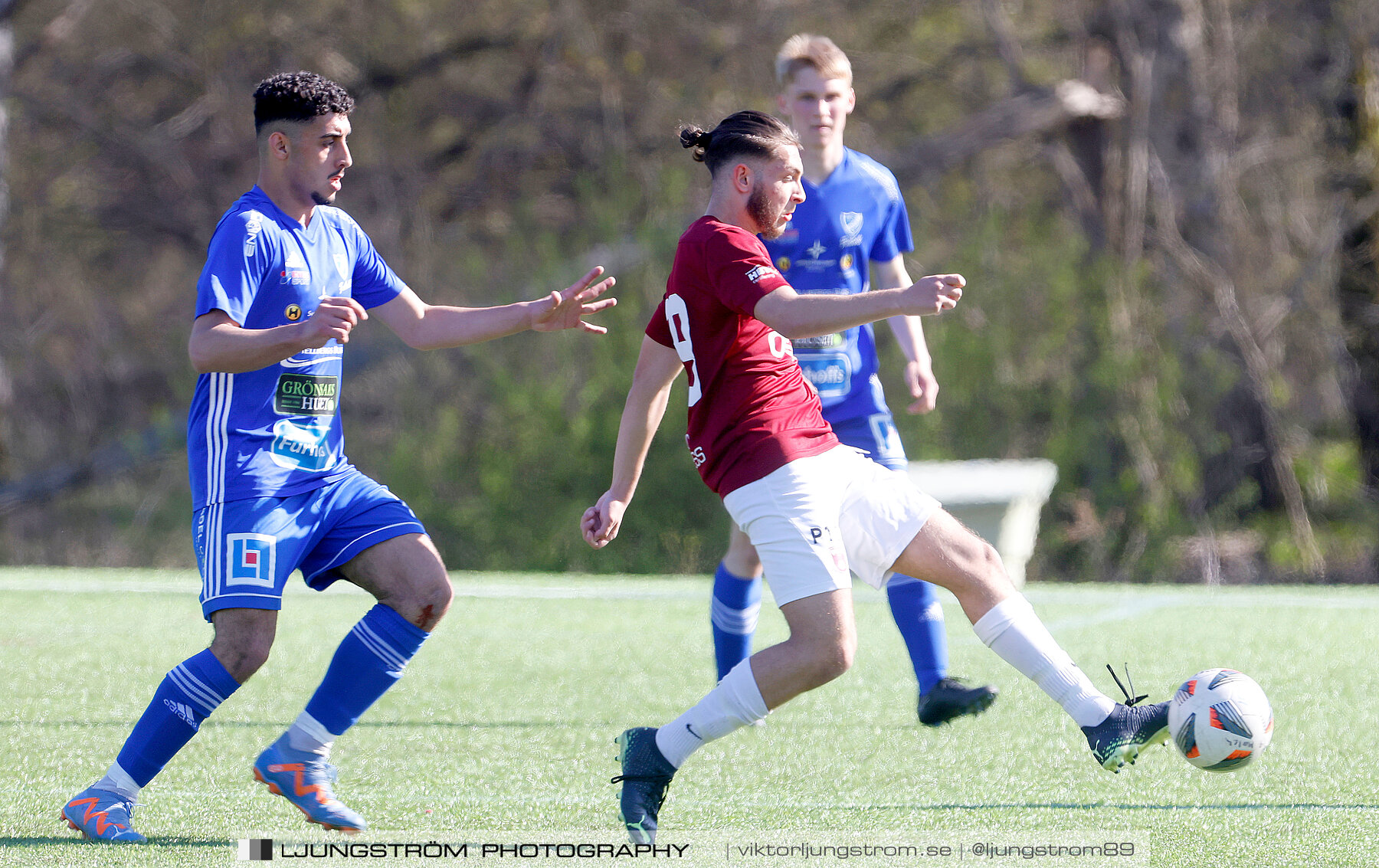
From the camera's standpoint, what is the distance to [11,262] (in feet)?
51.6

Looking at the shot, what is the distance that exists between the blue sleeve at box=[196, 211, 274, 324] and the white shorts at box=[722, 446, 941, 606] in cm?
123

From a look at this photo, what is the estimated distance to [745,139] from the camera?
3.50m

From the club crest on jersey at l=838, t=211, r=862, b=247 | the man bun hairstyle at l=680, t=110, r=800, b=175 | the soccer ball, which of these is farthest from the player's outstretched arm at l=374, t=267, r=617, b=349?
the soccer ball

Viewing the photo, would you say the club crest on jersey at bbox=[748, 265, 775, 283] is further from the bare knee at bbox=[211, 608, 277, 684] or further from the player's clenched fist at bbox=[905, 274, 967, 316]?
the bare knee at bbox=[211, 608, 277, 684]

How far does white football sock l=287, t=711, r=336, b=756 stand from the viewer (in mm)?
3486

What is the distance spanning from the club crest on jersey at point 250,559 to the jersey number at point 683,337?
107 centimetres

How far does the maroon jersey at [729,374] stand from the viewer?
342cm

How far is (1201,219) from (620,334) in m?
5.62

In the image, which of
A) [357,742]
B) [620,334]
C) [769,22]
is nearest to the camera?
[357,742]

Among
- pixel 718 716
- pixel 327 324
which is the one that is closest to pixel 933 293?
pixel 718 716

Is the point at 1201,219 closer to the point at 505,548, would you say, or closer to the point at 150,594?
the point at 505,548

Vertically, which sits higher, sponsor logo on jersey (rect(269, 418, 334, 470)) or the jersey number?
the jersey number

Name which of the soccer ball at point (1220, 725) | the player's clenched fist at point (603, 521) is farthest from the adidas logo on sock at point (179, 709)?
the soccer ball at point (1220, 725)

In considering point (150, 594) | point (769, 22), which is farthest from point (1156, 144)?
point (150, 594)
